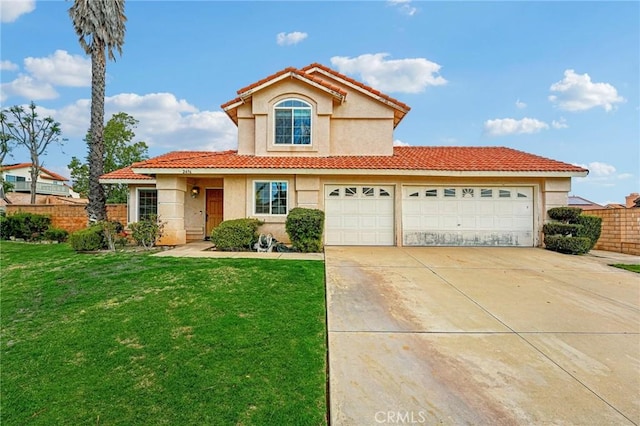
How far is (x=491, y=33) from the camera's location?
14.8 meters

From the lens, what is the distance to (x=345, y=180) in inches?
525

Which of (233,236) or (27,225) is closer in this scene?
(233,236)

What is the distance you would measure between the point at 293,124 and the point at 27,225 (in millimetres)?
14159

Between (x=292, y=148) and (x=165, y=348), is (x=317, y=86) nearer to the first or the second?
(x=292, y=148)

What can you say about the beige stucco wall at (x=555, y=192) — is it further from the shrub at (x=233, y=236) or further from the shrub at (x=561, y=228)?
the shrub at (x=233, y=236)

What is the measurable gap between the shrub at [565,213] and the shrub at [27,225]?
23377 mm

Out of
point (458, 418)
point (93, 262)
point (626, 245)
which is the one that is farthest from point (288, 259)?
point (626, 245)

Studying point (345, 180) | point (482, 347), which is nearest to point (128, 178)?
point (345, 180)

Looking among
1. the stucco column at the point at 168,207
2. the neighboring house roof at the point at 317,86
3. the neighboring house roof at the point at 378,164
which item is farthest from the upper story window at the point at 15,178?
the neighboring house roof at the point at 317,86

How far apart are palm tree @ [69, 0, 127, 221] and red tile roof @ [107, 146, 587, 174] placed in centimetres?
91

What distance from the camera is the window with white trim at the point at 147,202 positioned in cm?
1510

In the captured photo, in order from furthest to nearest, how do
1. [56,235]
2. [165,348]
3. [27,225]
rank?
1. [27,225]
2. [56,235]
3. [165,348]

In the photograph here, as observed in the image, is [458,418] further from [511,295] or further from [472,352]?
[511,295]
